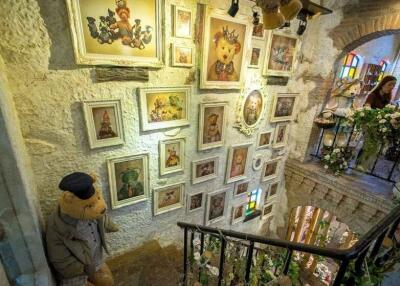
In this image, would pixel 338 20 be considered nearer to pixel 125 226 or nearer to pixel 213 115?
pixel 213 115

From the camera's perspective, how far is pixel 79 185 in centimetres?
138

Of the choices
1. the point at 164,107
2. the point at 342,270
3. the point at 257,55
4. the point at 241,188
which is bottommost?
the point at 241,188

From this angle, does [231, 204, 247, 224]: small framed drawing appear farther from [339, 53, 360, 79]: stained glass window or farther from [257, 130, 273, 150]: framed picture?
[339, 53, 360, 79]: stained glass window

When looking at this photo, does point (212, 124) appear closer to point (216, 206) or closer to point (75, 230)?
point (216, 206)

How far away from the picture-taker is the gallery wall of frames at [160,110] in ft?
5.55

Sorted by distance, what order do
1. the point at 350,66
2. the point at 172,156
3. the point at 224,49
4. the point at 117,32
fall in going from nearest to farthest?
the point at 117,32 < the point at 224,49 < the point at 172,156 < the point at 350,66

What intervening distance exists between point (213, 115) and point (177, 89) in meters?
0.60

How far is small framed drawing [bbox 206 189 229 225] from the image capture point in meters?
3.15

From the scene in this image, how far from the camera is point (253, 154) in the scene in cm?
332

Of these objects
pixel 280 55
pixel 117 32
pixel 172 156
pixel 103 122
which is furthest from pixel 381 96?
pixel 103 122

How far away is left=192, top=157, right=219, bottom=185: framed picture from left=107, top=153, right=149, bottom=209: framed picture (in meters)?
0.65

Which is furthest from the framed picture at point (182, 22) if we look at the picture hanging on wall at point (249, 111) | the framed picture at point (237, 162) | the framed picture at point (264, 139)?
the framed picture at point (264, 139)

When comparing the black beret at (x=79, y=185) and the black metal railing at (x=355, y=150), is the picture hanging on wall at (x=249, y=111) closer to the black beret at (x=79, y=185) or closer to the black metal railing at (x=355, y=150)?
the black metal railing at (x=355, y=150)

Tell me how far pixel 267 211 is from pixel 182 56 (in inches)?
130
